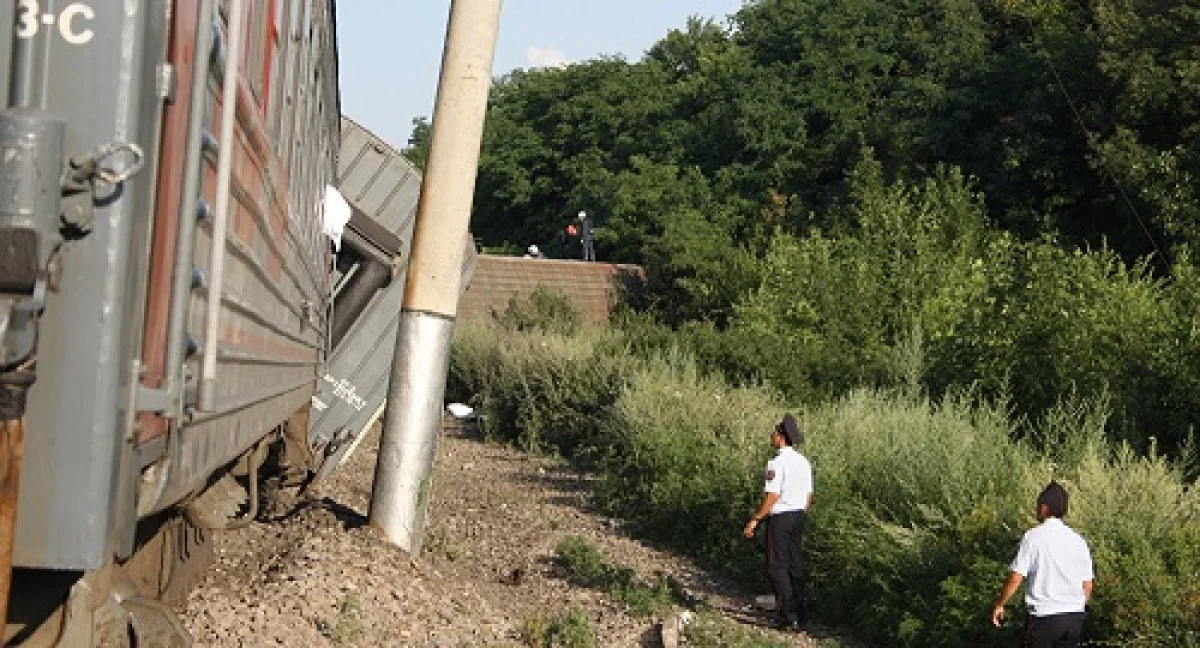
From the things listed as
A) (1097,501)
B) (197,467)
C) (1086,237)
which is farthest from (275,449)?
(1086,237)

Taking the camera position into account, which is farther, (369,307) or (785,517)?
(369,307)

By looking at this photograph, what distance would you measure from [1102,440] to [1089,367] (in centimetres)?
337

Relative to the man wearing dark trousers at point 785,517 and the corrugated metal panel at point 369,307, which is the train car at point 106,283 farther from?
the corrugated metal panel at point 369,307

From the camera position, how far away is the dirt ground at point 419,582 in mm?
9562

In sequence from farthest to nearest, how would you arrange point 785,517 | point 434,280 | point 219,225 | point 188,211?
point 785,517 → point 434,280 → point 219,225 → point 188,211

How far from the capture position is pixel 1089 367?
17.2m

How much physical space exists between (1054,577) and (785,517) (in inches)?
139

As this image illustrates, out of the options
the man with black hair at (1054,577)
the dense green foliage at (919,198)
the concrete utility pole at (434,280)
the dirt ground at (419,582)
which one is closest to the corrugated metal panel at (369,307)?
the dirt ground at (419,582)

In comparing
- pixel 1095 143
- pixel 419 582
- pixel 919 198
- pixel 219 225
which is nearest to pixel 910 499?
pixel 419 582

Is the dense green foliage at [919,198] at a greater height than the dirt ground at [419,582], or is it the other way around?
the dense green foliage at [919,198]

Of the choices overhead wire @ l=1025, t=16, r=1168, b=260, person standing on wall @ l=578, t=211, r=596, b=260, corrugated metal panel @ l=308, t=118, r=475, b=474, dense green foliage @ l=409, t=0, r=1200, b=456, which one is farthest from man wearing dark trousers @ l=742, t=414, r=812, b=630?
person standing on wall @ l=578, t=211, r=596, b=260

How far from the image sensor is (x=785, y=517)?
1273 cm

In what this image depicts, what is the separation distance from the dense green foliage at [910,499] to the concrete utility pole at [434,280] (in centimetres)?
244

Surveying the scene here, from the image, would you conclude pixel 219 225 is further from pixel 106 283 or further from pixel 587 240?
pixel 587 240
